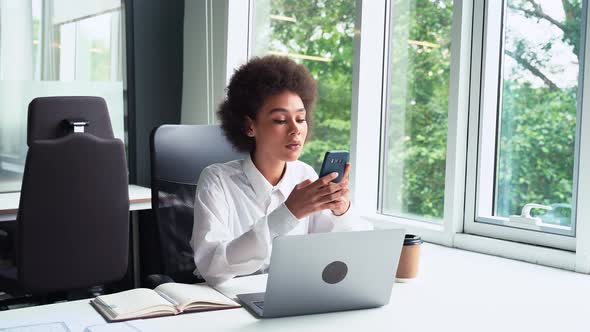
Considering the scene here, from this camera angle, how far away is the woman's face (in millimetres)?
1762

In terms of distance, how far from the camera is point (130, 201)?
303cm

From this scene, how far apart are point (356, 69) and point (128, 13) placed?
1.58 m

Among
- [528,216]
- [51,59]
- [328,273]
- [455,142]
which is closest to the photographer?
[328,273]

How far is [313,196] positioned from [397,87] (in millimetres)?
1308

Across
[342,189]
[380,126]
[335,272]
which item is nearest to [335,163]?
[342,189]

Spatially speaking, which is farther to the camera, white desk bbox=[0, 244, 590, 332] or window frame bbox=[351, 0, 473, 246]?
window frame bbox=[351, 0, 473, 246]

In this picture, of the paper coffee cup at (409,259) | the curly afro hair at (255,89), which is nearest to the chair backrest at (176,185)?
the curly afro hair at (255,89)

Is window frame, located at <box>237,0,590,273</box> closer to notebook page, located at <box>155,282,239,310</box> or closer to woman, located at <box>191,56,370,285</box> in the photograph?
woman, located at <box>191,56,370,285</box>

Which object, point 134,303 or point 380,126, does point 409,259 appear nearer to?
point 134,303

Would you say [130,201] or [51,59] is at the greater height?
[51,59]

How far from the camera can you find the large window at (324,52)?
9.64ft

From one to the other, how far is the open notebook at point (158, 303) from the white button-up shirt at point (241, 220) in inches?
5.1

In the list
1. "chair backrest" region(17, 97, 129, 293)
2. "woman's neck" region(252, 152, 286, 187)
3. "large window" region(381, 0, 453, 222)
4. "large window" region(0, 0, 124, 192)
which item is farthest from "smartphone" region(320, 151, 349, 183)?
"large window" region(0, 0, 124, 192)

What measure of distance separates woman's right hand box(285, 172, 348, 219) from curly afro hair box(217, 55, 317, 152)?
388 millimetres
